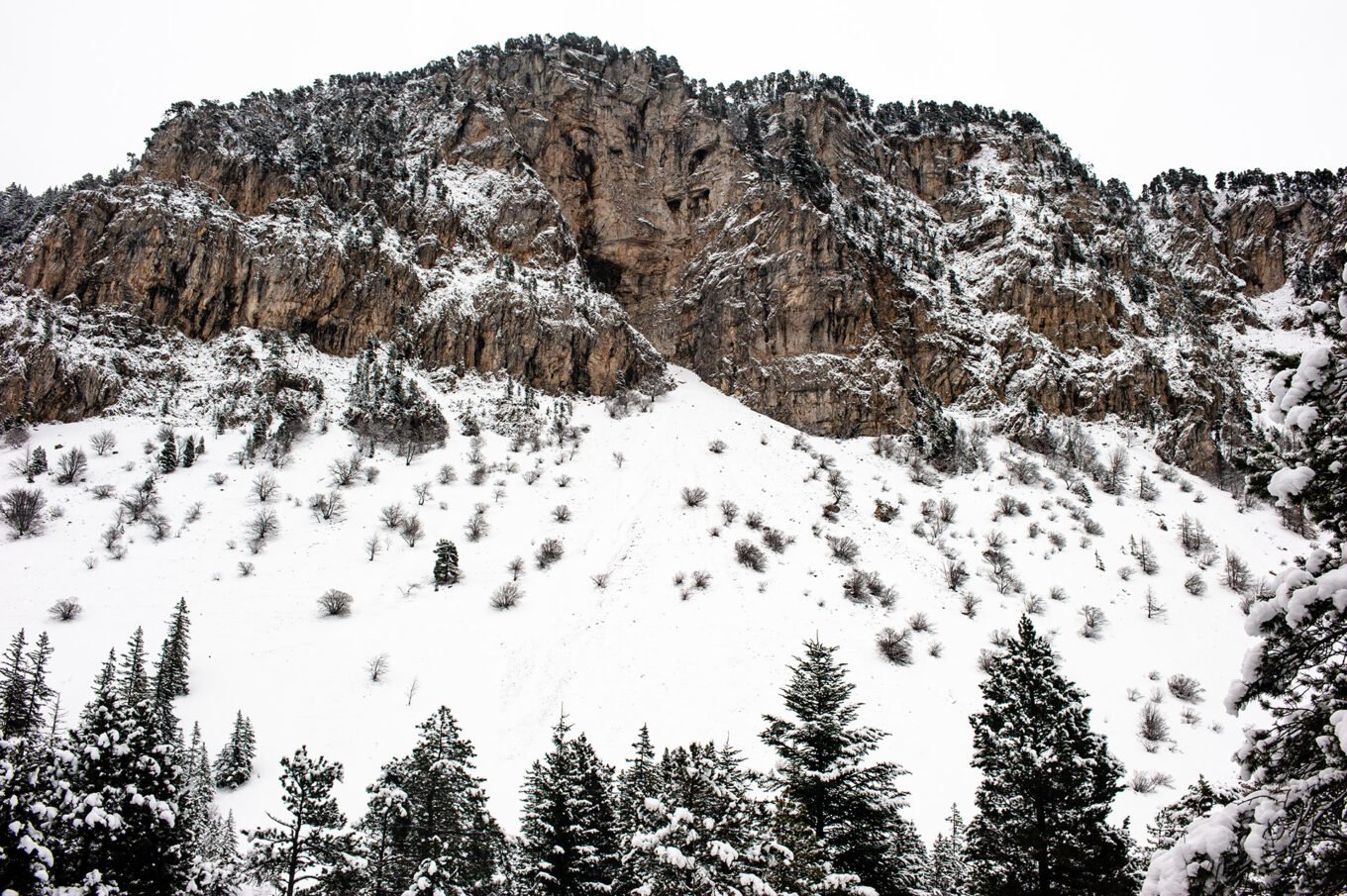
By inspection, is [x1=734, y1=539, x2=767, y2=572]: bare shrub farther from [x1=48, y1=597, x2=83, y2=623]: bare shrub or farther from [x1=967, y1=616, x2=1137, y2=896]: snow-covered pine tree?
[x1=48, y1=597, x2=83, y2=623]: bare shrub

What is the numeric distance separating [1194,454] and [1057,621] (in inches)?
1018

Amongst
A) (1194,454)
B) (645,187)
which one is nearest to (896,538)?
(1194,454)

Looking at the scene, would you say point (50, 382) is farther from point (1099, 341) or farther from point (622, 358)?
point (1099, 341)

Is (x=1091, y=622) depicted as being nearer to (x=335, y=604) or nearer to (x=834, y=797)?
(x=834, y=797)

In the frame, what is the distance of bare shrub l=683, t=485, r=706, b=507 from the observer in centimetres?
4288

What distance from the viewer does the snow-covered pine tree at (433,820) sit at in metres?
13.6

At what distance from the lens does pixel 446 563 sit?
116 ft

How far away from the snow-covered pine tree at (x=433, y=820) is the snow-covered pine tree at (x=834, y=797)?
6.29 m

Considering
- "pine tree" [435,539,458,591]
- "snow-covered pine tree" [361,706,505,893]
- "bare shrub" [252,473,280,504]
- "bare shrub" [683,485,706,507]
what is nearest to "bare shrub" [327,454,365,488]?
"bare shrub" [252,473,280,504]

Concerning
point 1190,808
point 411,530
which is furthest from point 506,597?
point 1190,808

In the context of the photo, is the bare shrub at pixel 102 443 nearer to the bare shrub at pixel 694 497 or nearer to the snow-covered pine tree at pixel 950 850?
the bare shrub at pixel 694 497

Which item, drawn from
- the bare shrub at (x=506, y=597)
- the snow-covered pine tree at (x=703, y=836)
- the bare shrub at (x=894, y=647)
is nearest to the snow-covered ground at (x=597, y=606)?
the bare shrub at (x=894, y=647)

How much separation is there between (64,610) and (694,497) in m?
30.1

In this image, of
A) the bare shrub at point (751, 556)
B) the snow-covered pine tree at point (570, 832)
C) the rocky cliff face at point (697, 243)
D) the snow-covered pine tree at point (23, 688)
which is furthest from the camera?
the rocky cliff face at point (697, 243)
